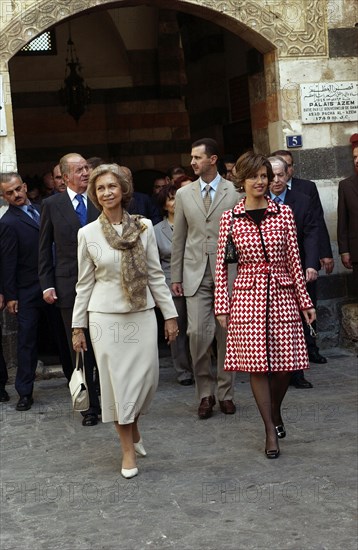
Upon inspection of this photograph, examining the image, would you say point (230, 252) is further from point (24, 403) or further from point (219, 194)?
point (24, 403)

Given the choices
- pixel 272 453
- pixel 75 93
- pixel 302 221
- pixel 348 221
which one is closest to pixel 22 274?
pixel 302 221

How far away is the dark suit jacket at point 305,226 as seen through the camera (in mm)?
8656

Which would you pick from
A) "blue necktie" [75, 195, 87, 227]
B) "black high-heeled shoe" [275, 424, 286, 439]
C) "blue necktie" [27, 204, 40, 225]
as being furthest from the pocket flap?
"blue necktie" [27, 204, 40, 225]

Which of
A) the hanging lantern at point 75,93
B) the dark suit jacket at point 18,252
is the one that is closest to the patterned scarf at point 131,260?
the dark suit jacket at point 18,252

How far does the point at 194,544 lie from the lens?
199 inches

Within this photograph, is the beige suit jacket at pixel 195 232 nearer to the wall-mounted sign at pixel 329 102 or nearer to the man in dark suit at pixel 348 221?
the man in dark suit at pixel 348 221

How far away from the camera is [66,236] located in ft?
25.7

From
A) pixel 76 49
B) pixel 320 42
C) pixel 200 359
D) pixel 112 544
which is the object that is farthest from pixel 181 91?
pixel 112 544

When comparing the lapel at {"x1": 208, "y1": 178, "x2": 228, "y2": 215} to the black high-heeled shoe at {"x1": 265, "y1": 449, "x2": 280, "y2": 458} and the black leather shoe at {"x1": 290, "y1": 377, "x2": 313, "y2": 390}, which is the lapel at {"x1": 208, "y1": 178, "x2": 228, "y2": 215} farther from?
the black high-heeled shoe at {"x1": 265, "y1": 449, "x2": 280, "y2": 458}

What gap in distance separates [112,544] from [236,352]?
1.87 meters

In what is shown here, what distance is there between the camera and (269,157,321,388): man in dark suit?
8.52 m

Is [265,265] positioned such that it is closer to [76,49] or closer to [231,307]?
[231,307]

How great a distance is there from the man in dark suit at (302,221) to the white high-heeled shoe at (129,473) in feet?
8.48

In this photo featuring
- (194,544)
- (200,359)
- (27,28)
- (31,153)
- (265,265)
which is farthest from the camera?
(31,153)
